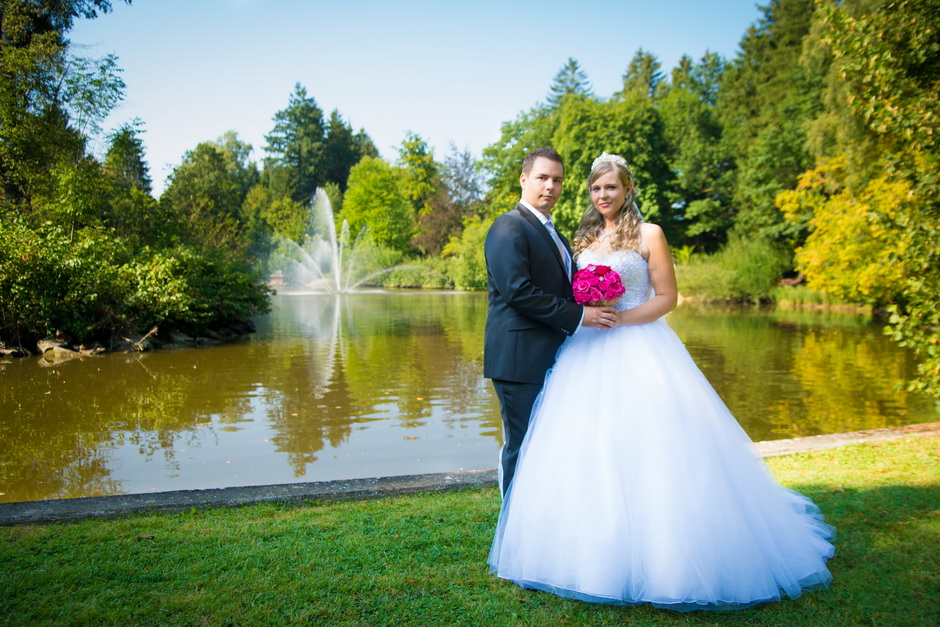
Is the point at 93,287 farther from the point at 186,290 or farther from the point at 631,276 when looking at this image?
the point at 631,276

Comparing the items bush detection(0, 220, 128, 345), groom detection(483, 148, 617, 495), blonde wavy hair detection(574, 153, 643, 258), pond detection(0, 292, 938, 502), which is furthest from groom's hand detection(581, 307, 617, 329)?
bush detection(0, 220, 128, 345)

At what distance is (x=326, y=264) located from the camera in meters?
45.8

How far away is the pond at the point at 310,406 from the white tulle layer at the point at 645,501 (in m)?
3.46

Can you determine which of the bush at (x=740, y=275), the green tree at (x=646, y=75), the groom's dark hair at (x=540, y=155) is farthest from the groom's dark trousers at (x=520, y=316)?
the green tree at (x=646, y=75)

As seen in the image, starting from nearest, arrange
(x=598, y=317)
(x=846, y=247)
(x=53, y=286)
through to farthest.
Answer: (x=598, y=317) < (x=53, y=286) < (x=846, y=247)

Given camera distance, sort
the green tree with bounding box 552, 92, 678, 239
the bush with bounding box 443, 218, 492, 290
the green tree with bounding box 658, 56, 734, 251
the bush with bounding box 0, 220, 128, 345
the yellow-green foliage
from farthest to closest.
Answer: the bush with bounding box 443, 218, 492, 290 < the green tree with bounding box 658, 56, 734, 251 < the green tree with bounding box 552, 92, 678, 239 < the yellow-green foliage < the bush with bounding box 0, 220, 128, 345

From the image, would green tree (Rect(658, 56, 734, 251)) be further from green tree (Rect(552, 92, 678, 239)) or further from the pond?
A: the pond

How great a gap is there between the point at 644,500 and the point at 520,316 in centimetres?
113

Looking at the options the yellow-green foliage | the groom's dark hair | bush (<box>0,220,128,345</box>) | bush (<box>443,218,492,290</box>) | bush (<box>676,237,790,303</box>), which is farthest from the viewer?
bush (<box>443,218,492,290</box>)

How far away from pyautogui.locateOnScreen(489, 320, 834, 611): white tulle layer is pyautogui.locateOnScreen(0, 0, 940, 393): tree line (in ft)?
11.7

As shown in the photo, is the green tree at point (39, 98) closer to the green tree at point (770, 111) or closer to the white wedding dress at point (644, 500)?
the white wedding dress at point (644, 500)

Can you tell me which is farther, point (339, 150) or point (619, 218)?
point (339, 150)

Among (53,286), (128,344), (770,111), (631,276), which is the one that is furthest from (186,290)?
(770,111)

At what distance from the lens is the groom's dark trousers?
10.7 feet
